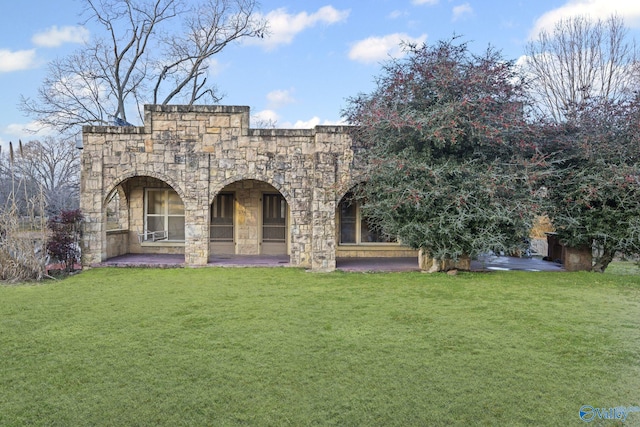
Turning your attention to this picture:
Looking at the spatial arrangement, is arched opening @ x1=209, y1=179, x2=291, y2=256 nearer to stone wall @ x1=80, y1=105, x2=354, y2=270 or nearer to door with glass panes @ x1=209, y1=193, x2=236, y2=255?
door with glass panes @ x1=209, y1=193, x2=236, y2=255

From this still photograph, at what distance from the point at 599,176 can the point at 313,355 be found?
8.15 meters

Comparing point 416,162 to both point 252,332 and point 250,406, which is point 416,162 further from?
point 250,406

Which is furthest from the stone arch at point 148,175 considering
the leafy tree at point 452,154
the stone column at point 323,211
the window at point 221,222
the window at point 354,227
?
the leafy tree at point 452,154

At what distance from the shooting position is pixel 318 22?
13.5 meters

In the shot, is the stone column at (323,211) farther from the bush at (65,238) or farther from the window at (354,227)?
the bush at (65,238)

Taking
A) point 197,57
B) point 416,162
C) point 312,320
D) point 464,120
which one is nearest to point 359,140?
point 416,162

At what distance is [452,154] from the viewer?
9.21m

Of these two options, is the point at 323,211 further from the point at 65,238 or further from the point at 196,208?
the point at 65,238

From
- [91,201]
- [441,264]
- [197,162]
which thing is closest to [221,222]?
[197,162]

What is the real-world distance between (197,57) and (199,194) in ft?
48.0

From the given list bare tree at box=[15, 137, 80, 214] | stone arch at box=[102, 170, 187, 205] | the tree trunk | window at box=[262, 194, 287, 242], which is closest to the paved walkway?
the tree trunk

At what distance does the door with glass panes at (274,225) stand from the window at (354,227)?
1.83 metres

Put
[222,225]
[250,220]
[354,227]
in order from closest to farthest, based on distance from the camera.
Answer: [354,227], [250,220], [222,225]

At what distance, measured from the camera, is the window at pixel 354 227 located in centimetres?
1245
